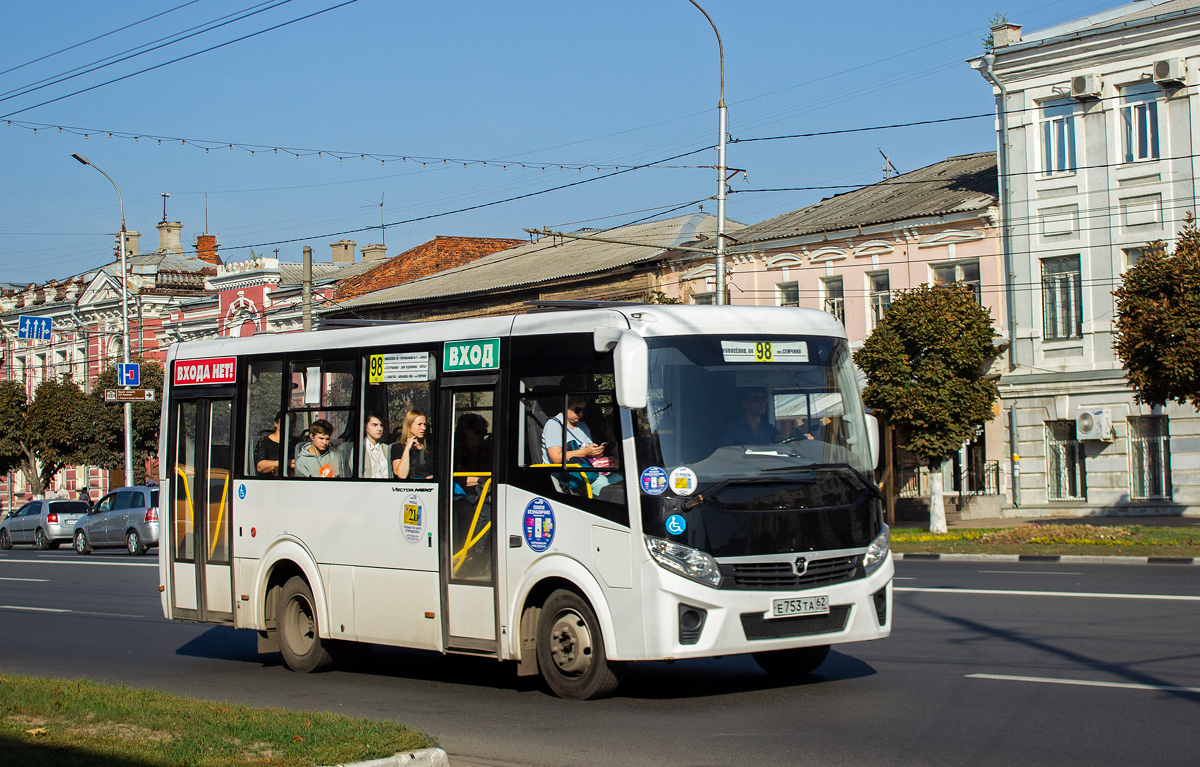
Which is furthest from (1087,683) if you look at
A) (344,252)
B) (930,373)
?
→ (344,252)

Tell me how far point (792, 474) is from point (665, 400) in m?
1.02

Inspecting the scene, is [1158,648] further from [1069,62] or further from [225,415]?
[1069,62]

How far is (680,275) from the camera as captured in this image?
40281 mm

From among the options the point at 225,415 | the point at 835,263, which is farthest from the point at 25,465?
the point at 225,415

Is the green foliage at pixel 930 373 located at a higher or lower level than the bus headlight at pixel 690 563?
higher

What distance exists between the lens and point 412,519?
10320mm

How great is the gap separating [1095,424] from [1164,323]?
796cm

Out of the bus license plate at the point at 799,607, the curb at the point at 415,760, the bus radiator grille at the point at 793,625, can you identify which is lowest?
the curb at the point at 415,760

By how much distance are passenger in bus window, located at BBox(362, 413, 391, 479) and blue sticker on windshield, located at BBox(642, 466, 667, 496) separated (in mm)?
2781

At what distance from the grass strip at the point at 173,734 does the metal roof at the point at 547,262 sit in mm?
32076

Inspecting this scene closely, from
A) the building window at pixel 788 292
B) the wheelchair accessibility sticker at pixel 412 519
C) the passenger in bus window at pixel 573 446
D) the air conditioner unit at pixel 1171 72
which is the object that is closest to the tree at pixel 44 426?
the building window at pixel 788 292

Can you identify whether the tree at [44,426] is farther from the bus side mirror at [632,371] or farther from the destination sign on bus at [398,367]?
the bus side mirror at [632,371]

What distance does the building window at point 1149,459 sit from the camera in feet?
100

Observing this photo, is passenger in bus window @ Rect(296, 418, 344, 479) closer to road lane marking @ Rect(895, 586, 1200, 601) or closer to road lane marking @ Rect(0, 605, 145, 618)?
road lane marking @ Rect(0, 605, 145, 618)
